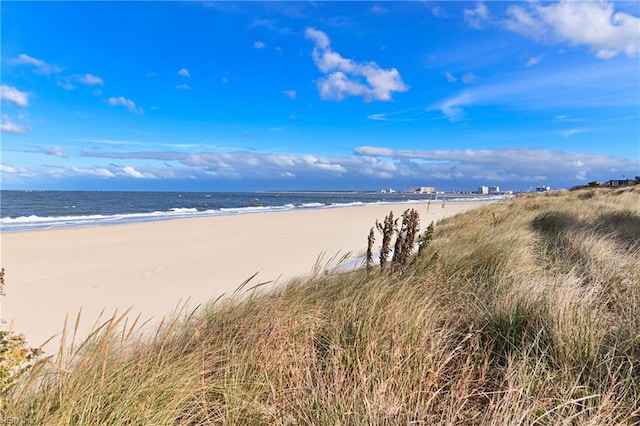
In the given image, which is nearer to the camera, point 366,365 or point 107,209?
point 366,365

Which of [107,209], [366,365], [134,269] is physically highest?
[107,209]

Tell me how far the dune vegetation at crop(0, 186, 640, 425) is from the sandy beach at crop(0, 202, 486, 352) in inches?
39.6

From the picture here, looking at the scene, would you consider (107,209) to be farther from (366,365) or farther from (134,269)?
(366,365)

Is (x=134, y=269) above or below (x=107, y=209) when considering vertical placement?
below

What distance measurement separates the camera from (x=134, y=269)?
341 inches

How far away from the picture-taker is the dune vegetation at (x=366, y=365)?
1843mm

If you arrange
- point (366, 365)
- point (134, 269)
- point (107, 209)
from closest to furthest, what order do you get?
1. point (366, 365)
2. point (134, 269)
3. point (107, 209)

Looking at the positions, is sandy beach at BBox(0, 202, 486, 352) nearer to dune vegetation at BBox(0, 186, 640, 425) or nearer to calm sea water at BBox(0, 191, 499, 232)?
dune vegetation at BBox(0, 186, 640, 425)

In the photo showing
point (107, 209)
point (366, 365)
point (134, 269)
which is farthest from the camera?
point (107, 209)

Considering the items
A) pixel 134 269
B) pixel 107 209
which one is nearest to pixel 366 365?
pixel 134 269

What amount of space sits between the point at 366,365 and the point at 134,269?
790 cm

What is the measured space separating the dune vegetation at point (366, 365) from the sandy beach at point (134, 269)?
101 centimetres

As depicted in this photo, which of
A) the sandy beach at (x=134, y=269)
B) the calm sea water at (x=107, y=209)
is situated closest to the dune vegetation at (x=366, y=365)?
the sandy beach at (x=134, y=269)

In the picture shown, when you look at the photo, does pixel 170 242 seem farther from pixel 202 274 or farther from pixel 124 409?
pixel 124 409
